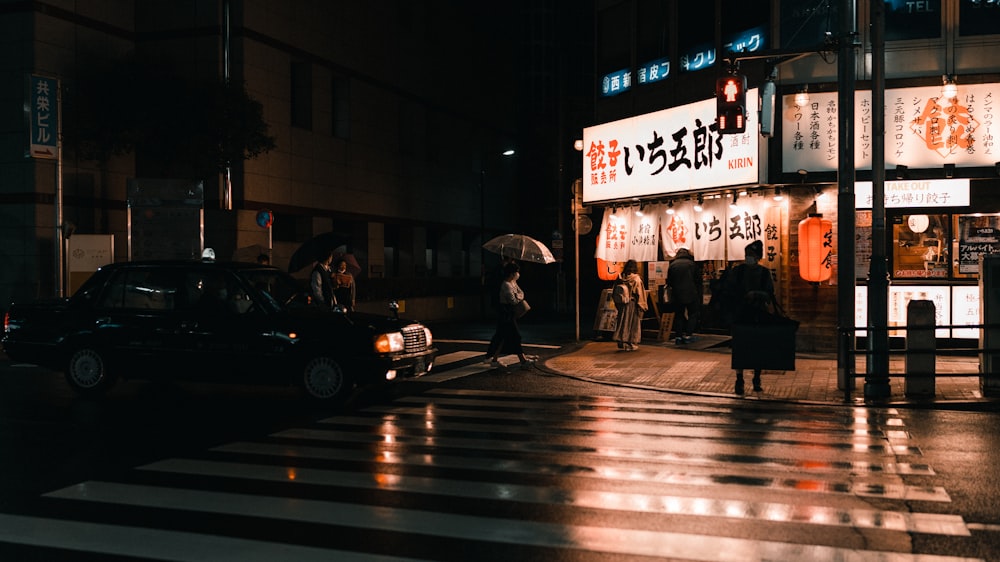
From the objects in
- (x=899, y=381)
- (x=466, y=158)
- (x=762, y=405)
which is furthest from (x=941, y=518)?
(x=466, y=158)

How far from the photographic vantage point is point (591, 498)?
23.1ft

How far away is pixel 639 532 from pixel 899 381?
9.77 m

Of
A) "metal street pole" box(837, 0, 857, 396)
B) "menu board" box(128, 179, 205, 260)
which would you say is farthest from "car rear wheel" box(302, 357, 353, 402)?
"menu board" box(128, 179, 205, 260)

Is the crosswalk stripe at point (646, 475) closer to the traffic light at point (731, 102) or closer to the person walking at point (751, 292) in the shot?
the person walking at point (751, 292)

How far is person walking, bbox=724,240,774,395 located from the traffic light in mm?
2345

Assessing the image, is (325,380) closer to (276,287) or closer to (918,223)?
(276,287)

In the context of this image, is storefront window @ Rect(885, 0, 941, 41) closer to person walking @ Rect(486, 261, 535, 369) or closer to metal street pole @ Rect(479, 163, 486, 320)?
person walking @ Rect(486, 261, 535, 369)

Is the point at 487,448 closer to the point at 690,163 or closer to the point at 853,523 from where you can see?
the point at 853,523

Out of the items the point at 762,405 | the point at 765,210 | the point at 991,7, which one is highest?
the point at 991,7

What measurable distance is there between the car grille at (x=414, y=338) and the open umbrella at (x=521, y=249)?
739 cm

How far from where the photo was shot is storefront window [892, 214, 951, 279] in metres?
18.4

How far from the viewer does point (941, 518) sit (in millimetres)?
6422

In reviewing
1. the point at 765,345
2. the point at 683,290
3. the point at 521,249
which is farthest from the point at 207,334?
the point at 683,290

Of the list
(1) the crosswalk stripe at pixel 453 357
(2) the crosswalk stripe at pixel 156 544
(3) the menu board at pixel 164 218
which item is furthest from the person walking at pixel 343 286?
(2) the crosswalk stripe at pixel 156 544
